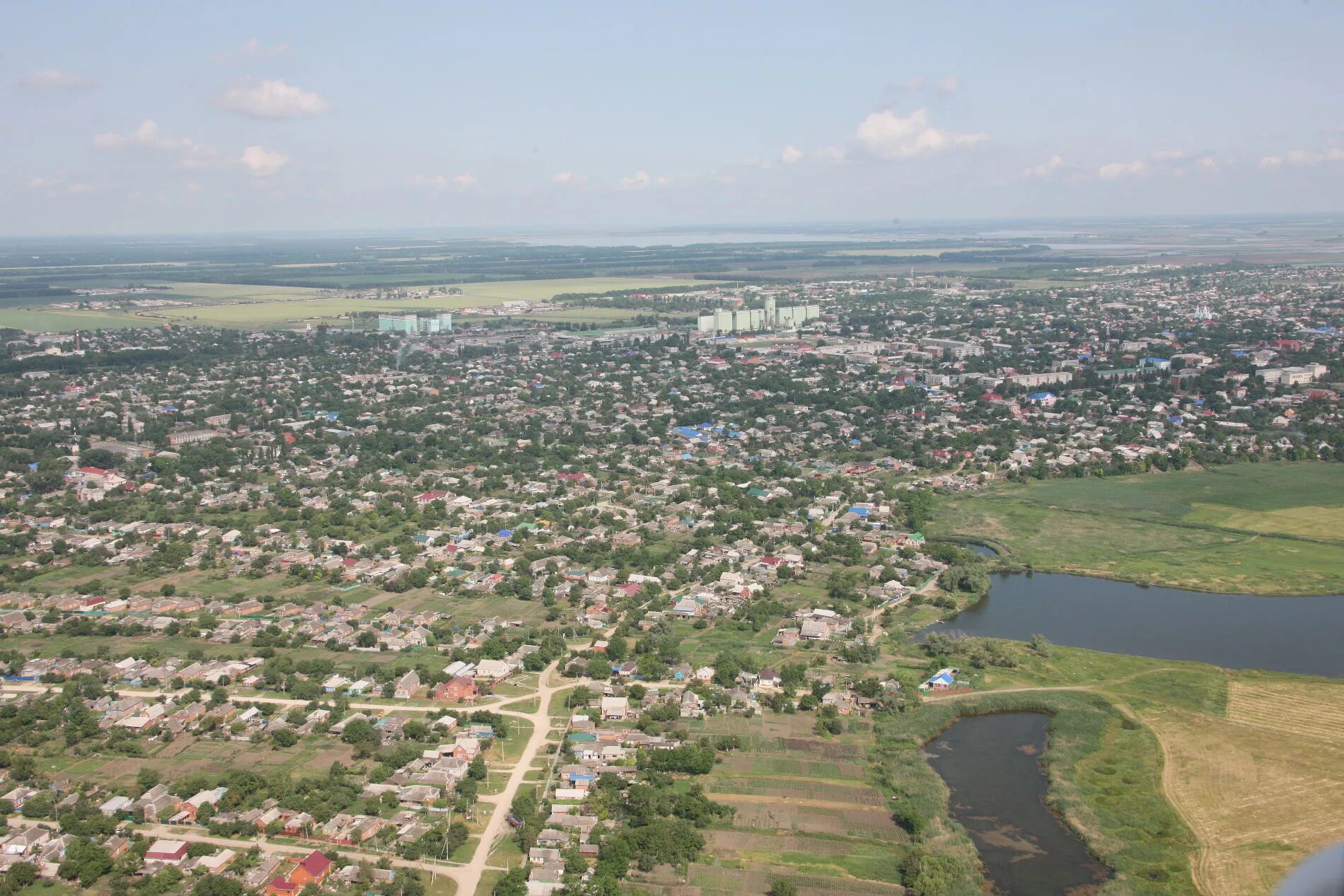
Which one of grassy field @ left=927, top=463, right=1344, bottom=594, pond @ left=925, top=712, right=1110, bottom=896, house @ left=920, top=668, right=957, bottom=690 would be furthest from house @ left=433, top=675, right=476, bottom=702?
grassy field @ left=927, top=463, right=1344, bottom=594

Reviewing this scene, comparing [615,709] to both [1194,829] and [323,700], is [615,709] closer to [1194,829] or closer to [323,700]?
[323,700]

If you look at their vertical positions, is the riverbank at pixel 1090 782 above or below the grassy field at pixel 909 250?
below

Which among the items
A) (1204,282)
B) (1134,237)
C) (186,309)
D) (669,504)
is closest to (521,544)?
(669,504)

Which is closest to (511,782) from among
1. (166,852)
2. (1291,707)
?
(166,852)

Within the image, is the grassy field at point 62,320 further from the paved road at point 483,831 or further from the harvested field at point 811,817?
the harvested field at point 811,817

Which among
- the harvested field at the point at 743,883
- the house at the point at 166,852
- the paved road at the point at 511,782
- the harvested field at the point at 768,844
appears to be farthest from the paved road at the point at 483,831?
the harvested field at the point at 768,844

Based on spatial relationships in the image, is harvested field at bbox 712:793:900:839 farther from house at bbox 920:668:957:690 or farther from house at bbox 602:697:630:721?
house at bbox 920:668:957:690

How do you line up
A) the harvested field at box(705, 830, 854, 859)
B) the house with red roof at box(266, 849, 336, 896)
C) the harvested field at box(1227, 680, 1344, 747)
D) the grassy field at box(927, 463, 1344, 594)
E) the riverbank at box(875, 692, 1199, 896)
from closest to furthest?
the house with red roof at box(266, 849, 336, 896)
the riverbank at box(875, 692, 1199, 896)
the harvested field at box(705, 830, 854, 859)
the harvested field at box(1227, 680, 1344, 747)
the grassy field at box(927, 463, 1344, 594)
